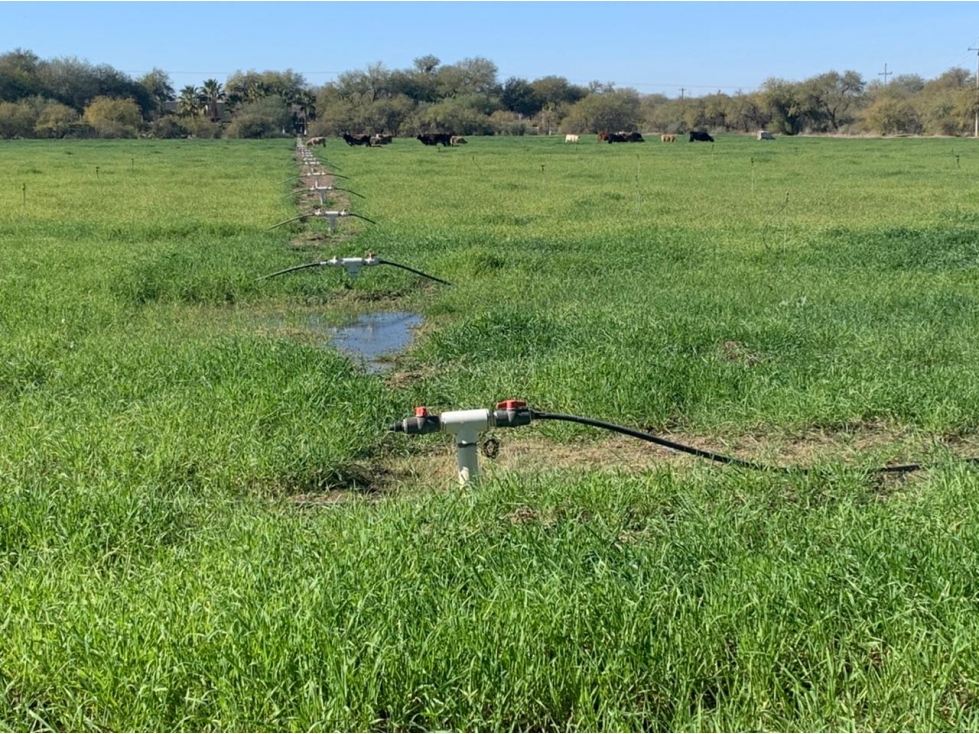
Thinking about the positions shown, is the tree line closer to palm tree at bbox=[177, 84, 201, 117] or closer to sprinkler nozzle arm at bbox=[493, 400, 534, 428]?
palm tree at bbox=[177, 84, 201, 117]

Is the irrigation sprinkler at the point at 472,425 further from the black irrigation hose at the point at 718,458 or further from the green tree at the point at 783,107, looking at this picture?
the green tree at the point at 783,107

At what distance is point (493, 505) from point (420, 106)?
332 feet

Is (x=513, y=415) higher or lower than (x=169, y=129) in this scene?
lower

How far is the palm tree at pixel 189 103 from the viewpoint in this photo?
104 metres

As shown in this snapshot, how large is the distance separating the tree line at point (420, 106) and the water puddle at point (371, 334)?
249 ft

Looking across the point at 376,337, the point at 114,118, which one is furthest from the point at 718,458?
the point at 114,118

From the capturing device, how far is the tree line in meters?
83.8

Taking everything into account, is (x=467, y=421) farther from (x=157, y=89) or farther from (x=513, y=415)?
(x=157, y=89)

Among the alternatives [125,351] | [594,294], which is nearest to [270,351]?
[125,351]

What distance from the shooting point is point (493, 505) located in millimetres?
4285

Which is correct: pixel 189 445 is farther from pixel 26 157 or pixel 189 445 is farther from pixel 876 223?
pixel 26 157

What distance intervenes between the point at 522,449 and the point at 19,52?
11675 cm

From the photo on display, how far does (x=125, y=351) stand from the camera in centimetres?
722

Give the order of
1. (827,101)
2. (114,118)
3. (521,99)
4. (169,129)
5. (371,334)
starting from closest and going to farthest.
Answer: (371,334), (114,118), (169,129), (827,101), (521,99)
